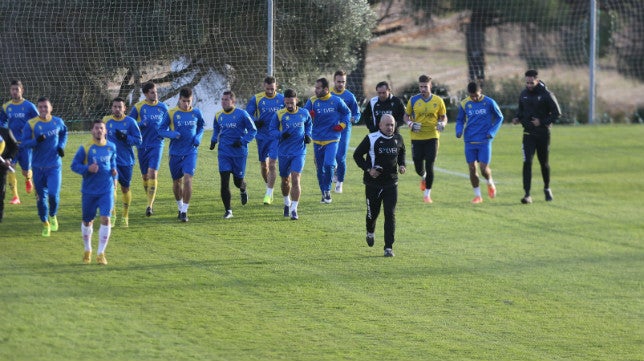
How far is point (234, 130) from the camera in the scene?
Result: 19531mm

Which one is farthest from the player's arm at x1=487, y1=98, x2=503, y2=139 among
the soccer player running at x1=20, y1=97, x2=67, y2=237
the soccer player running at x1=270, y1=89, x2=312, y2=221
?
the soccer player running at x1=20, y1=97, x2=67, y2=237

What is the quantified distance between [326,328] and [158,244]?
4.58m

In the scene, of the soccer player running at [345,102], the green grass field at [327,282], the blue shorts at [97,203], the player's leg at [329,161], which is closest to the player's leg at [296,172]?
the green grass field at [327,282]

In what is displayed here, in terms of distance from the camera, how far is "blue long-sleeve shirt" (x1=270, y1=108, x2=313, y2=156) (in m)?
19.5

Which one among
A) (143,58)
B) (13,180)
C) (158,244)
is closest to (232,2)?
(143,58)

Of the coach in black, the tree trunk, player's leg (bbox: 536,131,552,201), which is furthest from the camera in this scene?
the tree trunk

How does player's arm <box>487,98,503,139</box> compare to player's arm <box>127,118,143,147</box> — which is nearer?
player's arm <box>127,118,143,147</box>

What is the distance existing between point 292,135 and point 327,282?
3.78 meters

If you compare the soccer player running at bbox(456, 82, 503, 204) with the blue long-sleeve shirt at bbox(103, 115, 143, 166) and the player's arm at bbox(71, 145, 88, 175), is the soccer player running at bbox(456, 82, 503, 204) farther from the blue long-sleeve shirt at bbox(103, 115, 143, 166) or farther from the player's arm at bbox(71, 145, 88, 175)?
the player's arm at bbox(71, 145, 88, 175)

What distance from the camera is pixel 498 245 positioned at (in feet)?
64.5

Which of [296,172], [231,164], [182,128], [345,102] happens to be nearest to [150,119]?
[182,128]

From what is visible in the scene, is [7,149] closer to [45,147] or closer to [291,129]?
[45,147]

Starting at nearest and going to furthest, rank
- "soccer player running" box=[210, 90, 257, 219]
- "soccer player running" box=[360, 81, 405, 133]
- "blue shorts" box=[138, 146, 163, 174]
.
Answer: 1. "blue shorts" box=[138, 146, 163, 174]
2. "soccer player running" box=[210, 90, 257, 219]
3. "soccer player running" box=[360, 81, 405, 133]

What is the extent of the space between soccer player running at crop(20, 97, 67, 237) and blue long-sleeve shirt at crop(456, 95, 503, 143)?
7837mm
